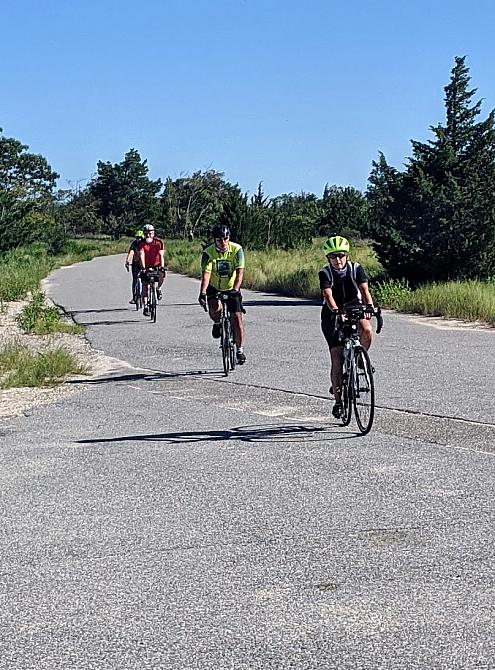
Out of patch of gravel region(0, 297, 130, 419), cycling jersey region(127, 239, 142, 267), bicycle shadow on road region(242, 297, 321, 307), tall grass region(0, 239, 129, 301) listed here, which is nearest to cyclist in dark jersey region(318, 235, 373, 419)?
patch of gravel region(0, 297, 130, 419)

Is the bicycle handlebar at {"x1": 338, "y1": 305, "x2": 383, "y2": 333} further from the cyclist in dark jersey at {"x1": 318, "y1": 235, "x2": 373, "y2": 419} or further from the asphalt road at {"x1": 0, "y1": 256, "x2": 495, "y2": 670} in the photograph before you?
the asphalt road at {"x1": 0, "y1": 256, "x2": 495, "y2": 670}

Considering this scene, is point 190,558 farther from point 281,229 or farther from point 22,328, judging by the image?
point 281,229

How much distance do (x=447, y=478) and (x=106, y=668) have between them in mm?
3717

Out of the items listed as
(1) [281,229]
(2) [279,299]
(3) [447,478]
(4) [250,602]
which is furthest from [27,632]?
(1) [281,229]

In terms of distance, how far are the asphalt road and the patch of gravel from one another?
15.1 inches

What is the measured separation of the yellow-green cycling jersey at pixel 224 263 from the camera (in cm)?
1355

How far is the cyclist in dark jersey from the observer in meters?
9.35

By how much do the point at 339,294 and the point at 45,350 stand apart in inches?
309

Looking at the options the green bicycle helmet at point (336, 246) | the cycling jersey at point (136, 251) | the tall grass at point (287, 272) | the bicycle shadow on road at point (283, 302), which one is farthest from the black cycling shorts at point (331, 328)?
the tall grass at point (287, 272)

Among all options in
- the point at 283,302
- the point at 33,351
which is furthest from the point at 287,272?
the point at 33,351

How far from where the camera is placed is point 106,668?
14.1ft

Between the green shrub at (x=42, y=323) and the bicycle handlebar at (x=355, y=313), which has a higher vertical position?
the bicycle handlebar at (x=355, y=313)

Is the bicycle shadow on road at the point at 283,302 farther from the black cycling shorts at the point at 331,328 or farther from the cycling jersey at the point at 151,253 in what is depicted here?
the black cycling shorts at the point at 331,328

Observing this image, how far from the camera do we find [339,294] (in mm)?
9492
